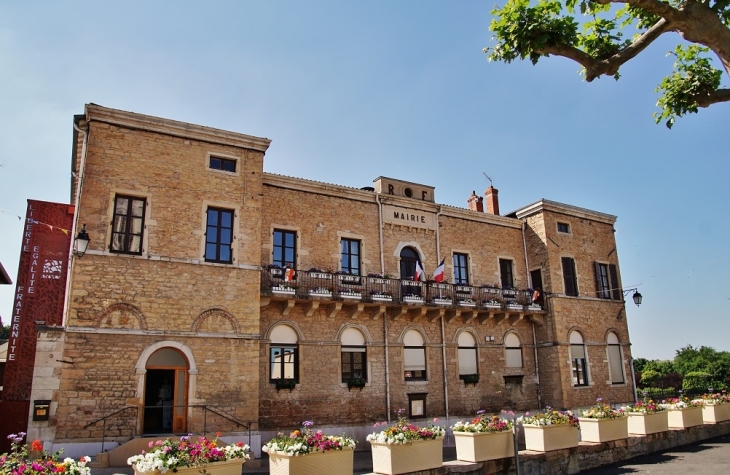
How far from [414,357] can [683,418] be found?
8.16 m

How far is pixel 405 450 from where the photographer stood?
923 centimetres

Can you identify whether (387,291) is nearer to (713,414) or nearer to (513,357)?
(513,357)

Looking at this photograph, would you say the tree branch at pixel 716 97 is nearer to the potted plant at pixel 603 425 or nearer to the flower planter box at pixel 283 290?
the potted plant at pixel 603 425

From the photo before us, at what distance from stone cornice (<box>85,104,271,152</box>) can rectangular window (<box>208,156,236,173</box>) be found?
1.55ft

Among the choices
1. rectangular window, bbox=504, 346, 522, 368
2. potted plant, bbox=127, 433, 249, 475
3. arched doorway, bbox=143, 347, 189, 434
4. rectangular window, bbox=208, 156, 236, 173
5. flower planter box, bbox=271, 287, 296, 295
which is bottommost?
potted plant, bbox=127, 433, 249, 475

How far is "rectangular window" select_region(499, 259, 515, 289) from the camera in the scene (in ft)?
73.4

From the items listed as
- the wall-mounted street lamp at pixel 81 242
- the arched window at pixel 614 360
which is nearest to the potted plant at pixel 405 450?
the wall-mounted street lamp at pixel 81 242

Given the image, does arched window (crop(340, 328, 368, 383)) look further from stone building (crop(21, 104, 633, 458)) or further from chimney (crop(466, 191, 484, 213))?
chimney (crop(466, 191, 484, 213))

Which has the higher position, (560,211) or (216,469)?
(560,211)

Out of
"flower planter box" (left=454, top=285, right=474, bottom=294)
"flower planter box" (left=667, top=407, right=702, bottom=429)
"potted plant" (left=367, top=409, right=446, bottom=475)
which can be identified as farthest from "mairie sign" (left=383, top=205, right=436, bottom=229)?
"potted plant" (left=367, top=409, right=446, bottom=475)

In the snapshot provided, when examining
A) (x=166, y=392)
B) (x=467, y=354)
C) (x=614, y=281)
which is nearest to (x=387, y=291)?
(x=467, y=354)

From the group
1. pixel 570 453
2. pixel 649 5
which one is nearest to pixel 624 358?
pixel 570 453

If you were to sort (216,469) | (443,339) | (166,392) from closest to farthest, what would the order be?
(216,469), (166,392), (443,339)

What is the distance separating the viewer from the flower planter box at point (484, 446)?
10.5m
